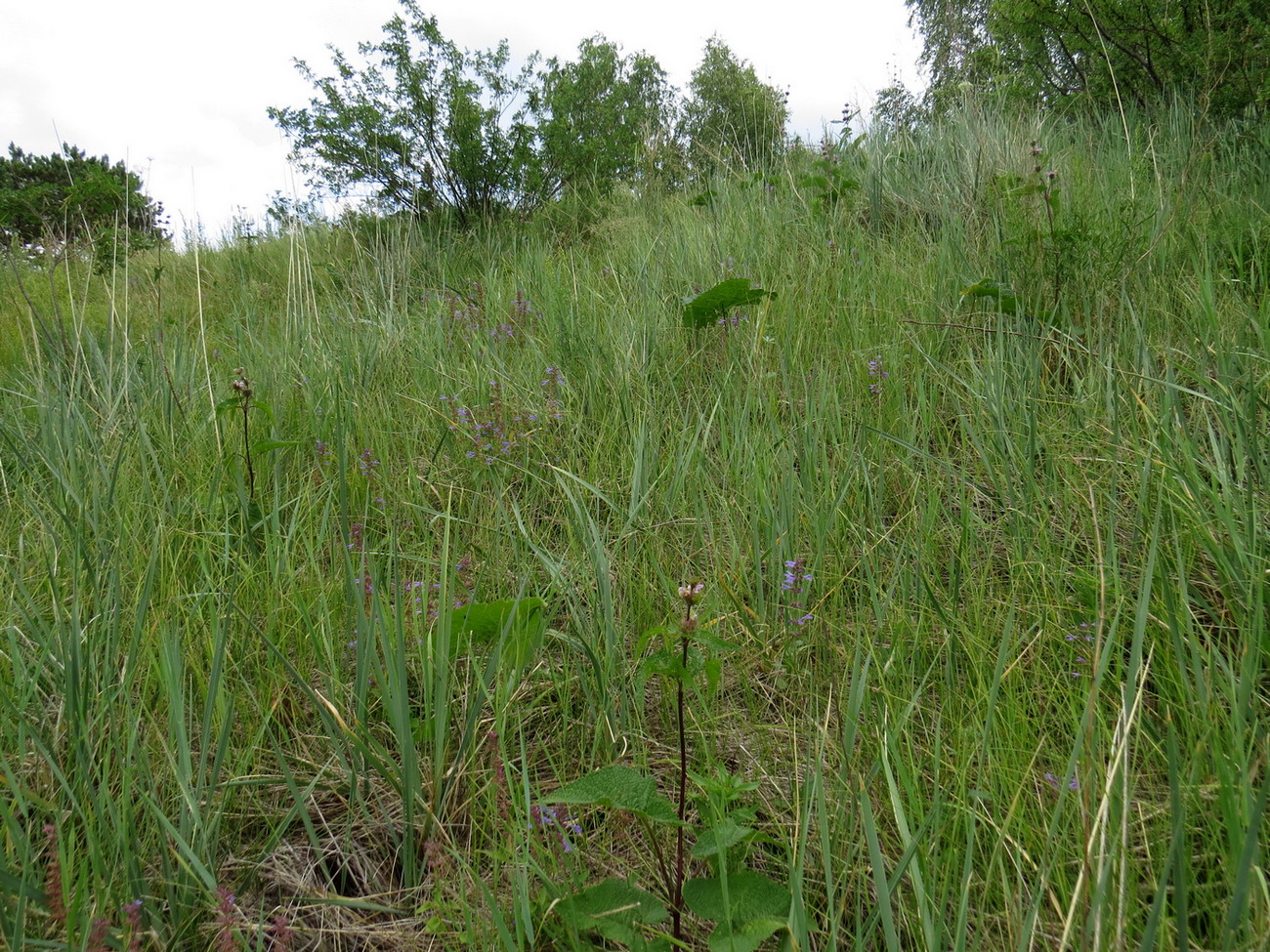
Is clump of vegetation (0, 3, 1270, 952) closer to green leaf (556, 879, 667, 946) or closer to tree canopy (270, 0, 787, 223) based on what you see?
green leaf (556, 879, 667, 946)

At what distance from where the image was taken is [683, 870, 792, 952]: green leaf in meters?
0.91

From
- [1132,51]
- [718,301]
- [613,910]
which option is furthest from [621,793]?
[1132,51]

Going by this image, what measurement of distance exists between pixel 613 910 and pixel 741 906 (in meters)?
0.16

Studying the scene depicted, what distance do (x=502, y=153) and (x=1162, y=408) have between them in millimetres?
4953

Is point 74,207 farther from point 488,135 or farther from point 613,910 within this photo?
point 613,910

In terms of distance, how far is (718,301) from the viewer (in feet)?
9.14

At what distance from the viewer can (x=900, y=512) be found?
182 centimetres

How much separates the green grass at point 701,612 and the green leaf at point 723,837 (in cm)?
10

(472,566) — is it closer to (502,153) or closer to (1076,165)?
(1076,165)

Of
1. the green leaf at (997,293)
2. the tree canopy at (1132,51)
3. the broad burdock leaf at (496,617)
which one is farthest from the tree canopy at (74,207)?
the tree canopy at (1132,51)

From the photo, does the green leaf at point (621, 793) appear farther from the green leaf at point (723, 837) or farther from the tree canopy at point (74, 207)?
the tree canopy at point (74, 207)

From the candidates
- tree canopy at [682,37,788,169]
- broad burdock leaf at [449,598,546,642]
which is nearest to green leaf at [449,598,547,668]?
broad burdock leaf at [449,598,546,642]

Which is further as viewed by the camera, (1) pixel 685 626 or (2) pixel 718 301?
(2) pixel 718 301

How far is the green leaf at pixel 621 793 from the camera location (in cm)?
98
